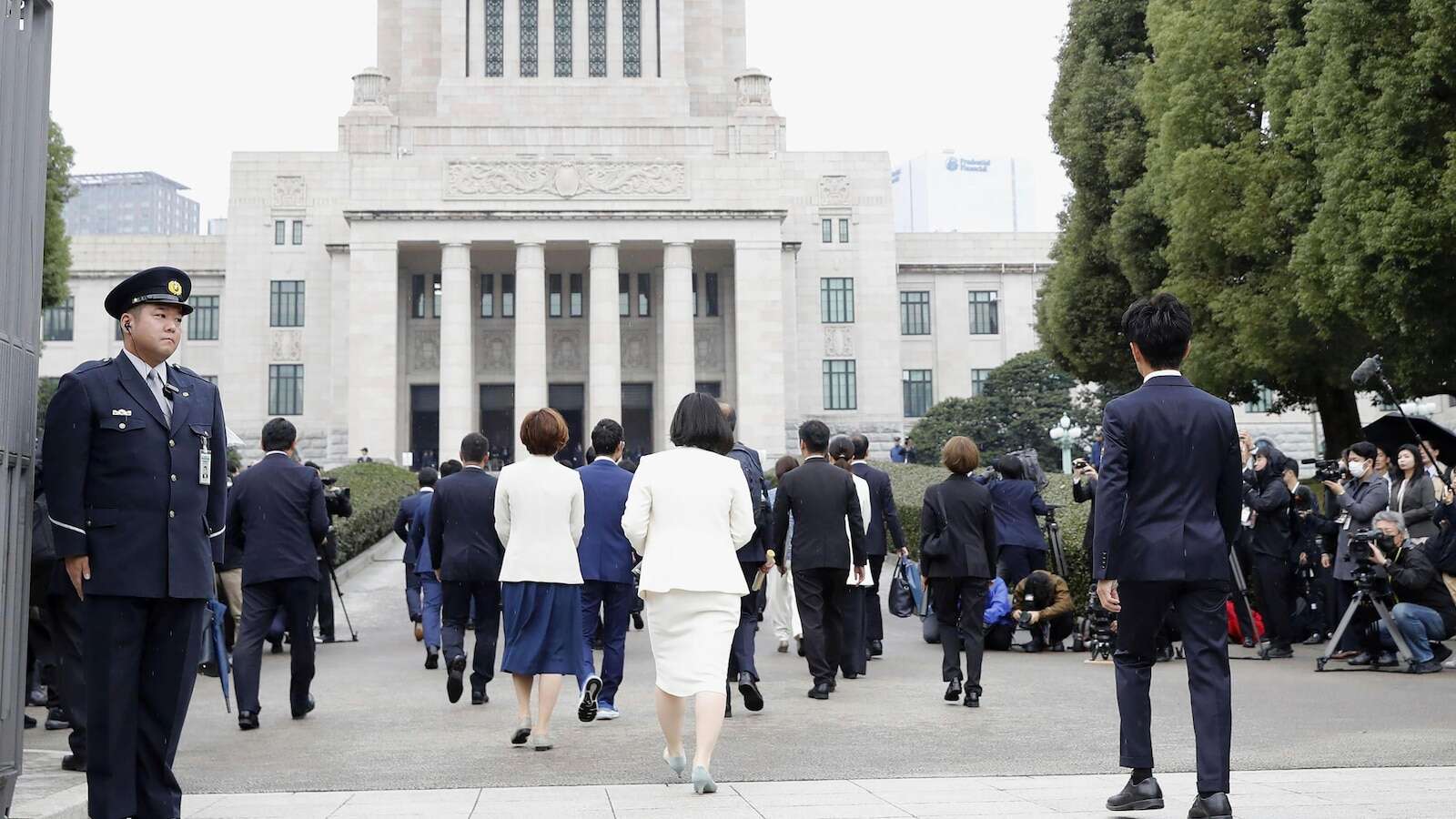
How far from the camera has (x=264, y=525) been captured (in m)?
9.66

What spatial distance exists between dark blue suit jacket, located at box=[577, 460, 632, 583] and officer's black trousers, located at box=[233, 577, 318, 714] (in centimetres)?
183

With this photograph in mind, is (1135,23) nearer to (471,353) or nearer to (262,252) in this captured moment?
(471,353)

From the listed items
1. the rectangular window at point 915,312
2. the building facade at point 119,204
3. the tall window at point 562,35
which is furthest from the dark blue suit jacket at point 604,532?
the building facade at point 119,204

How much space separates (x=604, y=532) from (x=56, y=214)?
2875cm

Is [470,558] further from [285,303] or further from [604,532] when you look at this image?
[285,303]

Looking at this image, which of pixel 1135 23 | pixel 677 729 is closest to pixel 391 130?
pixel 1135 23

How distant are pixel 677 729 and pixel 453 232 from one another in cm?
3949

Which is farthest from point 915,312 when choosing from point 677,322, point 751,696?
point 751,696

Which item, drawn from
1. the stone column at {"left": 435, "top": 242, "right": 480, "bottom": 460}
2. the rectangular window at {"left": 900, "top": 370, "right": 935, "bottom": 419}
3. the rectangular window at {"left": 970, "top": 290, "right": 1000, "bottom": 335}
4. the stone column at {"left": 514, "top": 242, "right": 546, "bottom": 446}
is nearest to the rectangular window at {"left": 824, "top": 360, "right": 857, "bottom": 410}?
the rectangular window at {"left": 900, "top": 370, "right": 935, "bottom": 419}

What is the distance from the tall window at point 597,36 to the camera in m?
51.6

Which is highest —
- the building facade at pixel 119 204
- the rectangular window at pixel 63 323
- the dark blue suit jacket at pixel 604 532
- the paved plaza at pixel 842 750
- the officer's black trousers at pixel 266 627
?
the building facade at pixel 119 204

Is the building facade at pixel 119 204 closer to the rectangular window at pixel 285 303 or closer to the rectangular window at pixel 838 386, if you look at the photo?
the rectangular window at pixel 285 303

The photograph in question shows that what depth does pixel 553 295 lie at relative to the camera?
50312 mm

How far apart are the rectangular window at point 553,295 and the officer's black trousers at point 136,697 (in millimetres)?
44599
